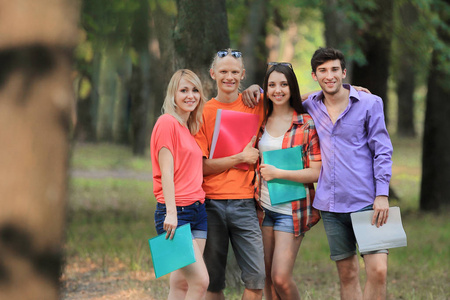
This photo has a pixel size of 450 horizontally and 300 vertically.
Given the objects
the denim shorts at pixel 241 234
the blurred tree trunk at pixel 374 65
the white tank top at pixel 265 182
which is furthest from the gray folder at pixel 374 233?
the blurred tree trunk at pixel 374 65

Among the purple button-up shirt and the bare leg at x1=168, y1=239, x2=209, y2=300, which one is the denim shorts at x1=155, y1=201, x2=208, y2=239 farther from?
the purple button-up shirt

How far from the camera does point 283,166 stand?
164 inches

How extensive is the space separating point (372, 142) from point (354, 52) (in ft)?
19.1

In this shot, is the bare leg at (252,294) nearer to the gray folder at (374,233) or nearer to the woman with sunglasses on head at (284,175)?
the woman with sunglasses on head at (284,175)

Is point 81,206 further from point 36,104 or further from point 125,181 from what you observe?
point 36,104

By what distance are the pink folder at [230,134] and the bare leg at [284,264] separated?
567mm

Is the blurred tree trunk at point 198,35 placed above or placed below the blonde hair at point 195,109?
above

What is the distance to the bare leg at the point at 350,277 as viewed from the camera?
416 cm

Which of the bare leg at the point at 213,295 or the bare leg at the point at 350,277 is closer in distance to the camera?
the bare leg at the point at 350,277

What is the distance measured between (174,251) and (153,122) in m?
6.57

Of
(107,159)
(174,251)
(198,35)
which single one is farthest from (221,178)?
(107,159)

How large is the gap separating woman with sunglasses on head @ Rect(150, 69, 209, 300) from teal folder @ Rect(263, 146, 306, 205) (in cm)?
49

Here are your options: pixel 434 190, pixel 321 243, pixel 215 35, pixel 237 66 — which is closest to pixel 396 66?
pixel 434 190

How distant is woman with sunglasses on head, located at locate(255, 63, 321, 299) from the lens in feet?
13.6
